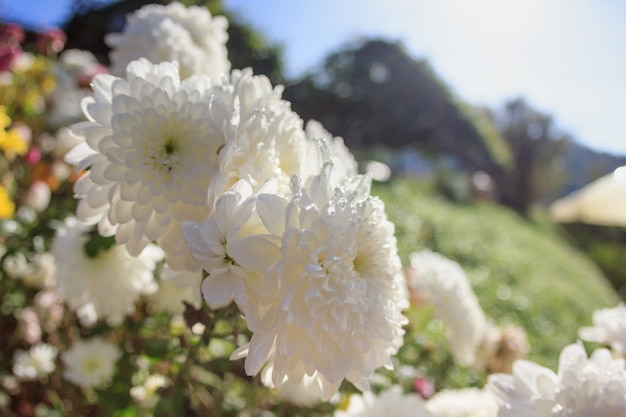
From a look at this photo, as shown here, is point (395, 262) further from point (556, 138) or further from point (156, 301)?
point (556, 138)

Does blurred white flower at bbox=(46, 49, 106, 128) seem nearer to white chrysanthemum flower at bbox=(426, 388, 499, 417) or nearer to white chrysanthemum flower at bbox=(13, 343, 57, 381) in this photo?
white chrysanthemum flower at bbox=(13, 343, 57, 381)

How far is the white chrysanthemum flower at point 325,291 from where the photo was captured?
0.41 meters

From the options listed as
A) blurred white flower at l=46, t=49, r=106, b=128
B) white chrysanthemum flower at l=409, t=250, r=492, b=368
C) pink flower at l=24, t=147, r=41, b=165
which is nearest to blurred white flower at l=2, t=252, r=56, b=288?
pink flower at l=24, t=147, r=41, b=165

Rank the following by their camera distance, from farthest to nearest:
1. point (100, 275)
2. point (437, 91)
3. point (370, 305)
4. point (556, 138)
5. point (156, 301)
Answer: point (556, 138) → point (437, 91) → point (156, 301) → point (100, 275) → point (370, 305)

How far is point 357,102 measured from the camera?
33.8ft

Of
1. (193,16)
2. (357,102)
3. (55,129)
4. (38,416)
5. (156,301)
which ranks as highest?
A: (193,16)

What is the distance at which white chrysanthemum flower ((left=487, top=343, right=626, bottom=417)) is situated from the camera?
1.59 ft

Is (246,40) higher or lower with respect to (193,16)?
lower

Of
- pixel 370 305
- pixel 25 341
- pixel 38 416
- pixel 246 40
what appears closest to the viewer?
pixel 370 305

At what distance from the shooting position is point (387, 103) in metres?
10.9

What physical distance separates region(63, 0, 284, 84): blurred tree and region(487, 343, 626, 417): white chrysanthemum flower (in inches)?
120

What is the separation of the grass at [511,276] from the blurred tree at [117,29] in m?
1.96

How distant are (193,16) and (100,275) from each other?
→ 0.48 meters

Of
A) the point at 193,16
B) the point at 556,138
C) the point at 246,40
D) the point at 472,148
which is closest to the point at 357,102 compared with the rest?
the point at 472,148
